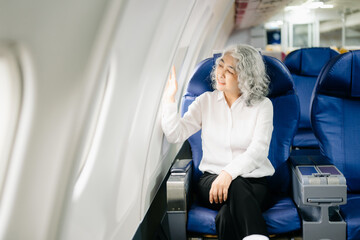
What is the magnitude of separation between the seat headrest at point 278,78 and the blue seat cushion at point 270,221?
728 millimetres

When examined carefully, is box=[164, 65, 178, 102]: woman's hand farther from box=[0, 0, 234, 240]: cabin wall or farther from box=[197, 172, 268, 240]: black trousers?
box=[0, 0, 234, 240]: cabin wall

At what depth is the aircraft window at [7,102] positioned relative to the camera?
1135 millimetres

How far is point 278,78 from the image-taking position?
2.52 metres

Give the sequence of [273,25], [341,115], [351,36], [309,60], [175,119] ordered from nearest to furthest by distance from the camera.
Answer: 1. [175,119]
2. [341,115]
3. [309,60]
4. [351,36]
5. [273,25]

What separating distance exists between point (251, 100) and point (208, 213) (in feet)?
2.36

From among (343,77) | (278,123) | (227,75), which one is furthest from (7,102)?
(343,77)

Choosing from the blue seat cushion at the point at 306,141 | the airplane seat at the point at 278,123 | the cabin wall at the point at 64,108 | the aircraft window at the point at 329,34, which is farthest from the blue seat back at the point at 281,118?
the aircraft window at the point at 329,34

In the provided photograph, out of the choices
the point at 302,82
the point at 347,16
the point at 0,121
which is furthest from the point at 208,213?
the point at 347,16

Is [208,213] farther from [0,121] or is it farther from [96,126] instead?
A: [0,121]

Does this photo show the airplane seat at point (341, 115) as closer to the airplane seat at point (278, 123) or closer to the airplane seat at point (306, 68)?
the airplane seat at point (278, 123)

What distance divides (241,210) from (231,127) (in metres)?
0.55

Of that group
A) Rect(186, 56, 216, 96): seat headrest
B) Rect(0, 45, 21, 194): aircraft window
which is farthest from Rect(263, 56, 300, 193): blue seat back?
Rect(0, 45, 21, 194): aircraft window

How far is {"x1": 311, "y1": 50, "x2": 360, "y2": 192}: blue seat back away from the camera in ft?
8.06

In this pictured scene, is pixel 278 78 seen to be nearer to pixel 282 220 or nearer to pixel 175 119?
pixel 175 119
